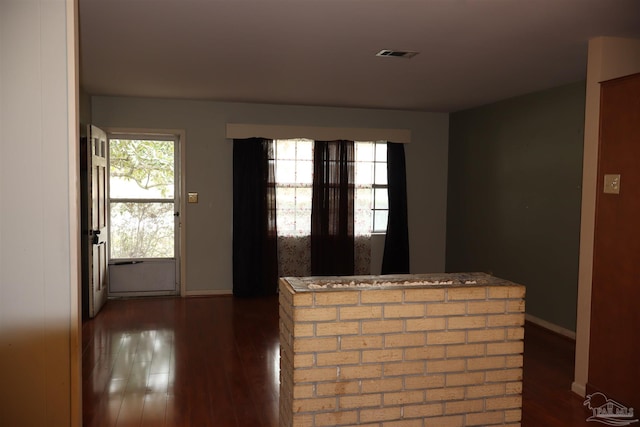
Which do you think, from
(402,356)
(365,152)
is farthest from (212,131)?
(402,356)

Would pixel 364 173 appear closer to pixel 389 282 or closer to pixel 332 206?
pixel 332 206

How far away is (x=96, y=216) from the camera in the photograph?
5.50 metres

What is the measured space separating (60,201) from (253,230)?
428cm

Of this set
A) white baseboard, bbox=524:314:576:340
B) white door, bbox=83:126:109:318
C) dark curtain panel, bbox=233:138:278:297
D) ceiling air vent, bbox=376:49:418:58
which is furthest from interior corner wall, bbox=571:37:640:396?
white door, bbox=83:126:109:318

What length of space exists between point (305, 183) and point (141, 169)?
1.97 m

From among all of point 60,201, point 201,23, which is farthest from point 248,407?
point 201,23

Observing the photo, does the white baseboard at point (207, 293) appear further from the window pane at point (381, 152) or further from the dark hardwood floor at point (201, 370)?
the window pane at point (381, 152)

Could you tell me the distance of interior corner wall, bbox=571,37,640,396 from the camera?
3465 mm

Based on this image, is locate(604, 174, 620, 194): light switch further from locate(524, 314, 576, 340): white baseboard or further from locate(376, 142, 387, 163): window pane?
locate(376, 142, 387, 163): window pane

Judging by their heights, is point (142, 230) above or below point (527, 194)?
below

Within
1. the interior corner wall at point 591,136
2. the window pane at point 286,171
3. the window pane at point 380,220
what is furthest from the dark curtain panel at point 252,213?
the interior corner wall at point 591,136

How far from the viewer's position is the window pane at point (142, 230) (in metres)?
6.41

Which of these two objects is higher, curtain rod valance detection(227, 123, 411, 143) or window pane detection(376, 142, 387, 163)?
curtain rod valance detection(227, 123, 411, 143)

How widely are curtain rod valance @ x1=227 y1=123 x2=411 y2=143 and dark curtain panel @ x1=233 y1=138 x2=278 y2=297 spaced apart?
3.8 inches
